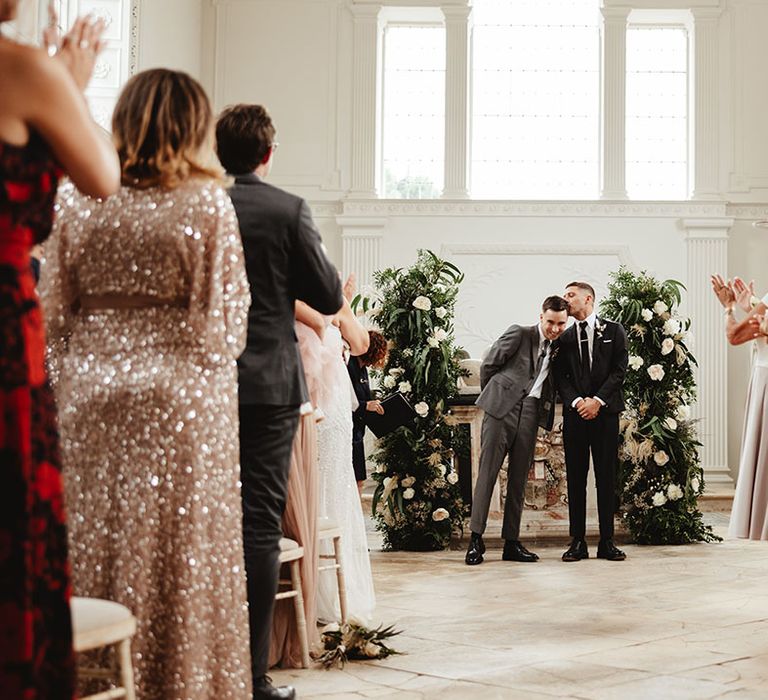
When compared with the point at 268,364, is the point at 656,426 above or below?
below

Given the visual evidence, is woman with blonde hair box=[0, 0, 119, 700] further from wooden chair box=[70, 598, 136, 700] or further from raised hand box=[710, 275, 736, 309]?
raised hand box=[710, 275, 736, 309]

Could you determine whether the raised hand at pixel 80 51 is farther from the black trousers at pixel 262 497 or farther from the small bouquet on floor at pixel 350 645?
the small bouquet on floor at pixel 350 645

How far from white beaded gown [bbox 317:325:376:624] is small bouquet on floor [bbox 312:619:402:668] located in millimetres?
476

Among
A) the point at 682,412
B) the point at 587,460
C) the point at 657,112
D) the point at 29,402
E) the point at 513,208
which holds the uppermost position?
the point at 657,112

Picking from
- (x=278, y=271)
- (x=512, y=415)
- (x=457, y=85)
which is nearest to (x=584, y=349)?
(x=512, y=415)

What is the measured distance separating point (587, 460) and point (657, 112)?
21.2ft

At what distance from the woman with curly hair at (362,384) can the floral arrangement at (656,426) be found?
195 cm

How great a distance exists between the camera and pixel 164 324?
2.69 metres

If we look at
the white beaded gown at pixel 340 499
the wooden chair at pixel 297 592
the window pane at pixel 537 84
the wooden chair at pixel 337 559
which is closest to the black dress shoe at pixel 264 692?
the wooden chair at pixel 297 592

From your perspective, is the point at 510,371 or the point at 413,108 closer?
the point at 510,371

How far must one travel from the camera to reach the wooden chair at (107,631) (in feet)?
7.04

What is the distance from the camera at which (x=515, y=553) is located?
756cm

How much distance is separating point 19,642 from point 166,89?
1348 mm

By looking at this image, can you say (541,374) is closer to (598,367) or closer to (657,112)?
Answer: (598,367)
